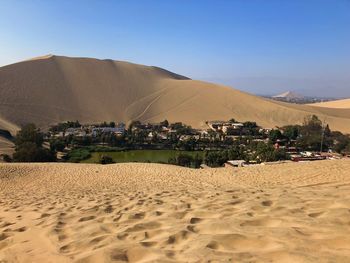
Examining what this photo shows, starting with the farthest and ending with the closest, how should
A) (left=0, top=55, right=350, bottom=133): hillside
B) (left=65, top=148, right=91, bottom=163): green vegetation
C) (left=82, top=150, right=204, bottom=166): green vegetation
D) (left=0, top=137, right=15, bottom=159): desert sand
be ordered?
(left=0, top=55, right=350, bottom=133): hillside → (left=82, top=150, right=204, bottom=166): green vegetation → (left=65, top=148, right=91, bottom=163): green vegetation → (left=0, top=137, right=15, bottom=159): desert sand

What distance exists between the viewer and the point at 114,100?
8462cm

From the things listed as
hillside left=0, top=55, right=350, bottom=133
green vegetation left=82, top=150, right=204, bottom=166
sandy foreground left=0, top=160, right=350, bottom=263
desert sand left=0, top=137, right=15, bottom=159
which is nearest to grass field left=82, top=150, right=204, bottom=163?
green vegetation left=82, top=150, right=204, bottom=166

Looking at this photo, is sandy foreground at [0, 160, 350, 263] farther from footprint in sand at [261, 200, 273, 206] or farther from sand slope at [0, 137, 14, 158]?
sand slope at [0, 137, 14, 158]

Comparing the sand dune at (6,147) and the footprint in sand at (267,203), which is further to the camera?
the sand dune at (6,147)

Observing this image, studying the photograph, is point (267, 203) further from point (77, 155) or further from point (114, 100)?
point (114, 100)

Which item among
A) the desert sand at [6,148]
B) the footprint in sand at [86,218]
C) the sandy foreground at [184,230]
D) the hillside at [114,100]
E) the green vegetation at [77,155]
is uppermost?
the hillside at [114,100]

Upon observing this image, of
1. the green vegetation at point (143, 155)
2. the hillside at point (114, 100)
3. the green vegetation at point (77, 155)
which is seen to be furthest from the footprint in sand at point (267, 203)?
the hillside at point (114, 100)

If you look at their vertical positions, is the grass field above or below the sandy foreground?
below

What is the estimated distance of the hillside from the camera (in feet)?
236

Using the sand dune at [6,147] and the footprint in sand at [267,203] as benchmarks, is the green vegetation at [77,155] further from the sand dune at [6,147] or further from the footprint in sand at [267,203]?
the footprint in sand at [267,203]

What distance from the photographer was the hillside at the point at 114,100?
236ft

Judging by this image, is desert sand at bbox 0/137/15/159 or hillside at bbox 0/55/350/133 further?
hillside at bbox 0/55/350/133

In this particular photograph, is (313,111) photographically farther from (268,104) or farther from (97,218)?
(97,218)

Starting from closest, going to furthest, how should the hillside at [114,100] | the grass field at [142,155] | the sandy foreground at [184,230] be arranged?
the sandy foreground at [184,230], the grass field at [142,155], the hillside at [114,100]
